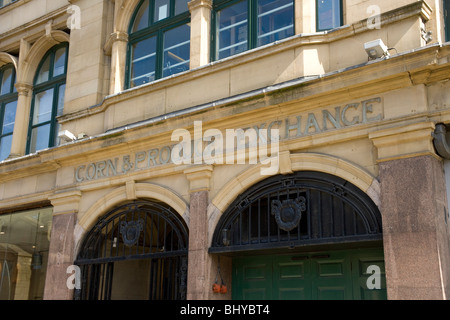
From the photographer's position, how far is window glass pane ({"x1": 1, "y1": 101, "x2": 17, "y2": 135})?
15513 mm

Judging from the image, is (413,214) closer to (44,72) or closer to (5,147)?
(44,72)

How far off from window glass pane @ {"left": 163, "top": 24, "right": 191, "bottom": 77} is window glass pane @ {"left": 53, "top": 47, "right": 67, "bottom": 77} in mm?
3834

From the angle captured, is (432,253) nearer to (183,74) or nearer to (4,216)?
(183,74)

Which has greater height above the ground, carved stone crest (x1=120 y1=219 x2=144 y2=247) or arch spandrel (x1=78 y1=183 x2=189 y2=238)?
arch spandrel (x1=78 y1=183 x2=189 y2=238)

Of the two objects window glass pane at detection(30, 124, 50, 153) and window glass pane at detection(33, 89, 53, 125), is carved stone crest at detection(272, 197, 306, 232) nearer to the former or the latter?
window glass pane at detection(30, 124, 50, 153)

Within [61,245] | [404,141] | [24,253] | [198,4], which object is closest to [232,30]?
[198,4]

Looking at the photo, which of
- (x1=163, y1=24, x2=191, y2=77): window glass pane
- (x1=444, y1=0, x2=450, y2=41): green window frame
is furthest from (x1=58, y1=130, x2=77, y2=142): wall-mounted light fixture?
(x1=444, y1=0, x2=450, y2=41): green window frame

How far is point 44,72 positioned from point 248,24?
6830mm

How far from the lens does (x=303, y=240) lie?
8977mm

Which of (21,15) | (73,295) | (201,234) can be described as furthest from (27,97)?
(201,234)

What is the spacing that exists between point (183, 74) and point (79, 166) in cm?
321

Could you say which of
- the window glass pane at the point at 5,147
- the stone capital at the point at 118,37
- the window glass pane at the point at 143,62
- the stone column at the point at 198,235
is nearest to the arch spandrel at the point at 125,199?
the stone column at the point at 198,235

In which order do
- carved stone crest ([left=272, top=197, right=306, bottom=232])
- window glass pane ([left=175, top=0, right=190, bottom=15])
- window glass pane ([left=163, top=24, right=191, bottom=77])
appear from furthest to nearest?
window glass pane ([left=175, top=0, right=190, bottom=15]) → window glass pane ([left=163, top=24, right=191, bottom=77]) → carved stone crest ([left=272, top=197, right=306, bottom=232])

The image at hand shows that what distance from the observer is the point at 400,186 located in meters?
8.20
